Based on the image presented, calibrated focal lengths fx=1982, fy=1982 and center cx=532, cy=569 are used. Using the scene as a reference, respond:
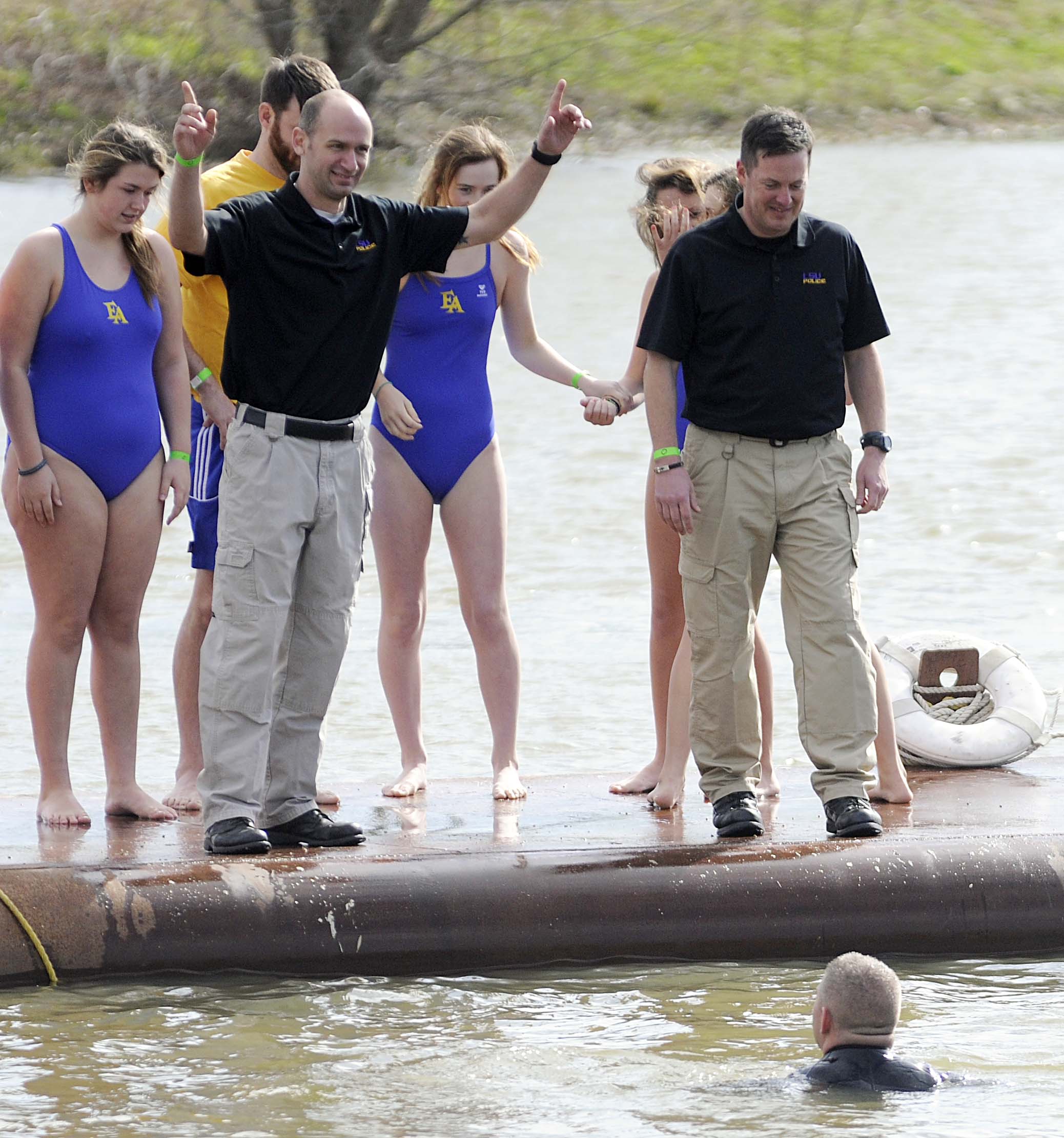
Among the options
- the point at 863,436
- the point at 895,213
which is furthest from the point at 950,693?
the point at 895,213

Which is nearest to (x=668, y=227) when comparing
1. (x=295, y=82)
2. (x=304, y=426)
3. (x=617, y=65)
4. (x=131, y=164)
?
(x=295, y=82)

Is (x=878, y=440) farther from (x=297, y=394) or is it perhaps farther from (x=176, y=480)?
(x=176, y=480)

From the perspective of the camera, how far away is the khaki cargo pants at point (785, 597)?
16.3 ft

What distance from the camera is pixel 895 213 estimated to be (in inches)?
1288

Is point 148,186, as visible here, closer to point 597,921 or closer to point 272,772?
point 272,772

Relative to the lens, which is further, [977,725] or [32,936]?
[977,725]

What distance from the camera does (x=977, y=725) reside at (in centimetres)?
608

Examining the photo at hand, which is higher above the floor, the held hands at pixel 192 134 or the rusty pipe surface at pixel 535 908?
the held hands at pixel 192 134

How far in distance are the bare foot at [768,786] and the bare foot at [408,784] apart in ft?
3.16

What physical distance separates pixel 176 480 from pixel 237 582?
564 mm

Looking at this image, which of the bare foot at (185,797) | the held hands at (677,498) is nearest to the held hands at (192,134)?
the held hands at (677,498)

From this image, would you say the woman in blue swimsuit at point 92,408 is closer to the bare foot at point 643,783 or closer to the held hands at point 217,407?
the held hands at point 217,407

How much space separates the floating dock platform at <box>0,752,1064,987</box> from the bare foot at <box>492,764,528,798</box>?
39 centimetres

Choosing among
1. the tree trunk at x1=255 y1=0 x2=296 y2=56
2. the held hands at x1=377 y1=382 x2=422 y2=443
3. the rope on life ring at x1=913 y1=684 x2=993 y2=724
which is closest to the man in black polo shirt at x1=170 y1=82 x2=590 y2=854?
the held hands at x1=377 y1=382 x2=422 y2=443
